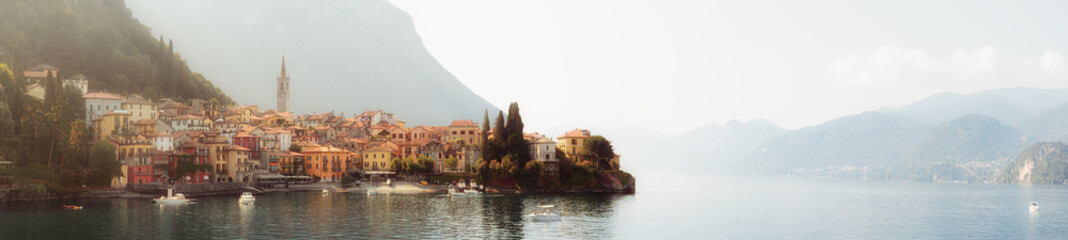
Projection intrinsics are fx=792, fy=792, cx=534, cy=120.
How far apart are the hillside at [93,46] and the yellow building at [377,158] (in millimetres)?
37690

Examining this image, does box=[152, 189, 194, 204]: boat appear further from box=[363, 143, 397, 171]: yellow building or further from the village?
box=[363, 143, 397, 171]: yellow building

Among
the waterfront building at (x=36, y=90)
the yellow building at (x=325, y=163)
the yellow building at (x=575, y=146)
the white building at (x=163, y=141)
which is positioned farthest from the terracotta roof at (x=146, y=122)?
the yellow building at (x=575, y=146)

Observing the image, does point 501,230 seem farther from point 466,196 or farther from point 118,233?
point 466,196

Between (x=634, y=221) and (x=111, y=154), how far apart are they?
6398cm

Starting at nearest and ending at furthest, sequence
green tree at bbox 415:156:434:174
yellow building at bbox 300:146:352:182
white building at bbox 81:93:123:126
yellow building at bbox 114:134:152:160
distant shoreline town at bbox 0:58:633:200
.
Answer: yellow building at bbox 114:134:152:160
distant shoreline town at bbox 0:58:633:200
white building at bbox 81:93:123:126
green tree at bbox 415:156:434:174
yellow building at bbox 300:146:352:182

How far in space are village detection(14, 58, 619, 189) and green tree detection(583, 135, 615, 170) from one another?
2.05 meters

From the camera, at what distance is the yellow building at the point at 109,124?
110m

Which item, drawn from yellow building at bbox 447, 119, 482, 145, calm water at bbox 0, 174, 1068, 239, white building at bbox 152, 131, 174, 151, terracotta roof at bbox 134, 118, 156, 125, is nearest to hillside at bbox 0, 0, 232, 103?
terracotta roof at bbox 134, 118, 156, 125

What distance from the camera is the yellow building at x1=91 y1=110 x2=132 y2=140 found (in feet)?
361

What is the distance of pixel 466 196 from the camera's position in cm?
10681

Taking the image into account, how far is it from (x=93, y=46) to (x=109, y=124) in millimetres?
27208

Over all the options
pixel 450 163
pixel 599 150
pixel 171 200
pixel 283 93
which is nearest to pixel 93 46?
pixel 283 93

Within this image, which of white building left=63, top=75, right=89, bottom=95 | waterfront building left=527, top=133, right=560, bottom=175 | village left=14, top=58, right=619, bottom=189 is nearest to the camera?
village left=14, top=58, right=619, bottom=189

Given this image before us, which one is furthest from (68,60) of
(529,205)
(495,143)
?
(529,205)
